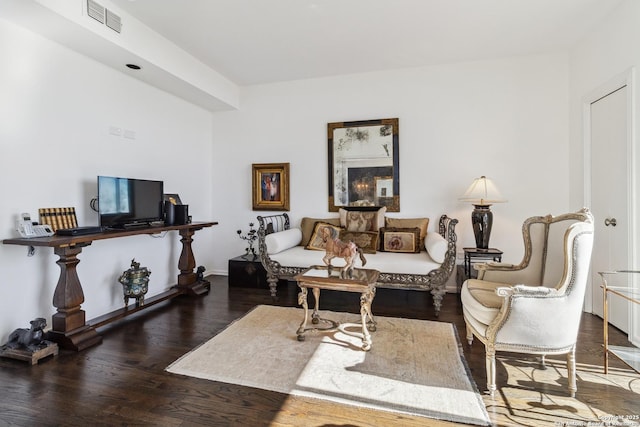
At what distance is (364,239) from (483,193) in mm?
1448

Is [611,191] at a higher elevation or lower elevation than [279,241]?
higher

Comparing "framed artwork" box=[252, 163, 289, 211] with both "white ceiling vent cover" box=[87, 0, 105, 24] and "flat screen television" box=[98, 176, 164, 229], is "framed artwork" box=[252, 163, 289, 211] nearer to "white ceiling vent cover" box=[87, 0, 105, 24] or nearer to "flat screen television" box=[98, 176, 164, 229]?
"flat screen television" box=[98, 176, 164, 229]

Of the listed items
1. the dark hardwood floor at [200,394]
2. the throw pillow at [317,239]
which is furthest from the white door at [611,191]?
the throw pillow at [317,239]

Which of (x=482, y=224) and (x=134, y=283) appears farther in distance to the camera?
(x=482, y=224)

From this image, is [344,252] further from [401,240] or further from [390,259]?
[401,240]

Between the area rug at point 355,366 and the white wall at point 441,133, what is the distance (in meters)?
1.93

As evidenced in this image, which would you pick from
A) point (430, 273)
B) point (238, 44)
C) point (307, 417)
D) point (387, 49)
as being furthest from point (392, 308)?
point (238, 44)

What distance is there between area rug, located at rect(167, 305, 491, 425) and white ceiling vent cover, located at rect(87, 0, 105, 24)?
9.38 feet

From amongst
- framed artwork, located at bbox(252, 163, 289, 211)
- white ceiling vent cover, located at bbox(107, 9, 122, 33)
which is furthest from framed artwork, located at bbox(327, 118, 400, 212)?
white ceiling vent cover, located at bbox(107, 9, 122, 33)

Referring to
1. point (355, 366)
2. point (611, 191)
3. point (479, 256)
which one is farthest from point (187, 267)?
point (611, 191)

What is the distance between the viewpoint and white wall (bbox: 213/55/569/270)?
388cm

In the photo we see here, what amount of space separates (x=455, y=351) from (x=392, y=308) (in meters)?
1.07

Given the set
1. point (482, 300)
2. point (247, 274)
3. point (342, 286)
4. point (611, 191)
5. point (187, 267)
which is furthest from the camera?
point (247, 274)

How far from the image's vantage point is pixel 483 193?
3590 mm
